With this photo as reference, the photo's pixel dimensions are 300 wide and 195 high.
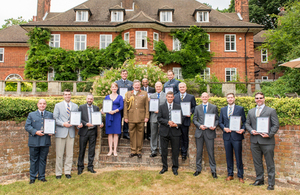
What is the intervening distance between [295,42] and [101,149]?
20.0 m

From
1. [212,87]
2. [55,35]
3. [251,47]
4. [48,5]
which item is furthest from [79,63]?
[251,47]

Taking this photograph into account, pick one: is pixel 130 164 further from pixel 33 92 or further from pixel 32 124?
pixel 33 92

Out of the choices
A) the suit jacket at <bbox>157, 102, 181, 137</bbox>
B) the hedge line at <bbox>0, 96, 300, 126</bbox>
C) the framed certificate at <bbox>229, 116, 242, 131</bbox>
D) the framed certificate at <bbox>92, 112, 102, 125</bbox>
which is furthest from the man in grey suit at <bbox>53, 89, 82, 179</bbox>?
the framed certificate at <bbox>229, 116, 242, 131</bbox>

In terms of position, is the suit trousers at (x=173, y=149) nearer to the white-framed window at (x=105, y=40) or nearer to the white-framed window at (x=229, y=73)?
the white-framed window at (x=105, y=40)

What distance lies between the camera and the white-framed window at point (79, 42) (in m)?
23.3

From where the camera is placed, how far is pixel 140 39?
2180 centimetres

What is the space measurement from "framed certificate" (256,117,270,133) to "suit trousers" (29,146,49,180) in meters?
5.33

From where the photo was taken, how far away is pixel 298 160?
17.2 feet

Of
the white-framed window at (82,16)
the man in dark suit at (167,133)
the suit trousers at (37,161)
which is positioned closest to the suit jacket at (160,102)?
the man in dark suit at (167,133)

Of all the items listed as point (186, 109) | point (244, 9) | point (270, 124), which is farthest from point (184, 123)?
point (244, 9)

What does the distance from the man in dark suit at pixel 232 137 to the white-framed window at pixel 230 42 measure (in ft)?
66.3

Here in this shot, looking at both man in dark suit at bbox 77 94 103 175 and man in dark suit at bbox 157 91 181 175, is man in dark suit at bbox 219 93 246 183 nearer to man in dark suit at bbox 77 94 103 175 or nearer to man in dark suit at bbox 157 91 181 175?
man in dark suit at bbox 157 91 181 175

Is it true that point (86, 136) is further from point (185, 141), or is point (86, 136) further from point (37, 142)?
point (185, 141)

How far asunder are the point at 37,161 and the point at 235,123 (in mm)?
5149
